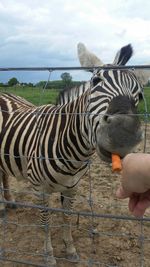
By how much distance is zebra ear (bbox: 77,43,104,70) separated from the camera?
303cm

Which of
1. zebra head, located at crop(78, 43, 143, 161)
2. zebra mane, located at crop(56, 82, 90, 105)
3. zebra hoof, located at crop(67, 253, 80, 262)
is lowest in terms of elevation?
zebra hoof, located at crop(67, 253, 80, 262)

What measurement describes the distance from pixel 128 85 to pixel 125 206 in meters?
2.29

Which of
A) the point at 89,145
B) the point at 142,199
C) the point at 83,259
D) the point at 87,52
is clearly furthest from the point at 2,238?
the point at 142,199

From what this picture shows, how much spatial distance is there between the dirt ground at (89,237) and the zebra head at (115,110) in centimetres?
69

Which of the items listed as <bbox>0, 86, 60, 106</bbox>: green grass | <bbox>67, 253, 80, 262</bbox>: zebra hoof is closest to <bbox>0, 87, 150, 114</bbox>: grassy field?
<bbox>0, 86, 60, 106</bbox>: green grass

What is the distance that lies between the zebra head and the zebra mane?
0.40 meters

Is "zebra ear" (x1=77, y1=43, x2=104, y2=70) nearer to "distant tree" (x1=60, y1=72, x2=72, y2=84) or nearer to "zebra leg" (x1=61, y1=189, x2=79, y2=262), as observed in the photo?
"distant tree" (x1=60, y1=72, x2=72, y2=84)

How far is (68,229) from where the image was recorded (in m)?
3.83

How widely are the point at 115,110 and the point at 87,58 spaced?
86cm

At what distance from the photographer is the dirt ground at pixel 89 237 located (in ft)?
11.6

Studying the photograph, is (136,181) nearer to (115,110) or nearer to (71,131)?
(115,110)

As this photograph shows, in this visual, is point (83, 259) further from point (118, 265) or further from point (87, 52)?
point (87, 52)

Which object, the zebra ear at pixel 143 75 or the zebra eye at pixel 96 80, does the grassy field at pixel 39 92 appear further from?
the zebra eye at pixel 96 80

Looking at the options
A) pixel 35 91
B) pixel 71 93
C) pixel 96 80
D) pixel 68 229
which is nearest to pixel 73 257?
pixel 68 229
